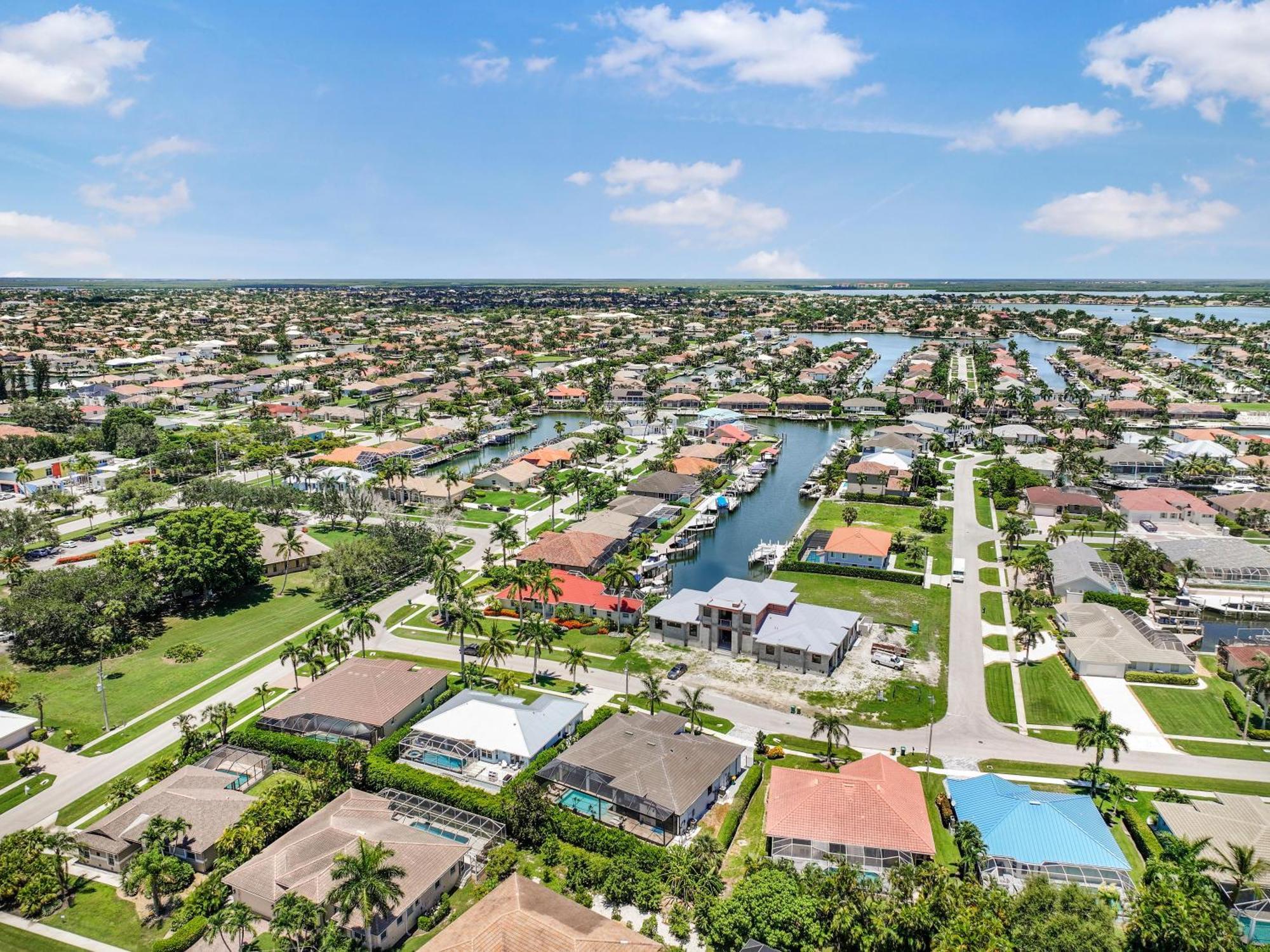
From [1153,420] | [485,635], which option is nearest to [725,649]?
[485,635]

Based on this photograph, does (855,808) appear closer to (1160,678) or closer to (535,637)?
(535,637)

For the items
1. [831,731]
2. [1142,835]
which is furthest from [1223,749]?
[831,731]

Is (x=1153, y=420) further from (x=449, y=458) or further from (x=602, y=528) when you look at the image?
(x=449, y=458)

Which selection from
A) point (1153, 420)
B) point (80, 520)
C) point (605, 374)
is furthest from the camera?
point (605, 374)

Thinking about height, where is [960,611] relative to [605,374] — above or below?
below

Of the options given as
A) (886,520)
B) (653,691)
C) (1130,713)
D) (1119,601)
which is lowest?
(1130,713)

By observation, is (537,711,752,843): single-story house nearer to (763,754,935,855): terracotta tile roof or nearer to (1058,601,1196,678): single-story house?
(763,754,935,855): terracotta tile roof
